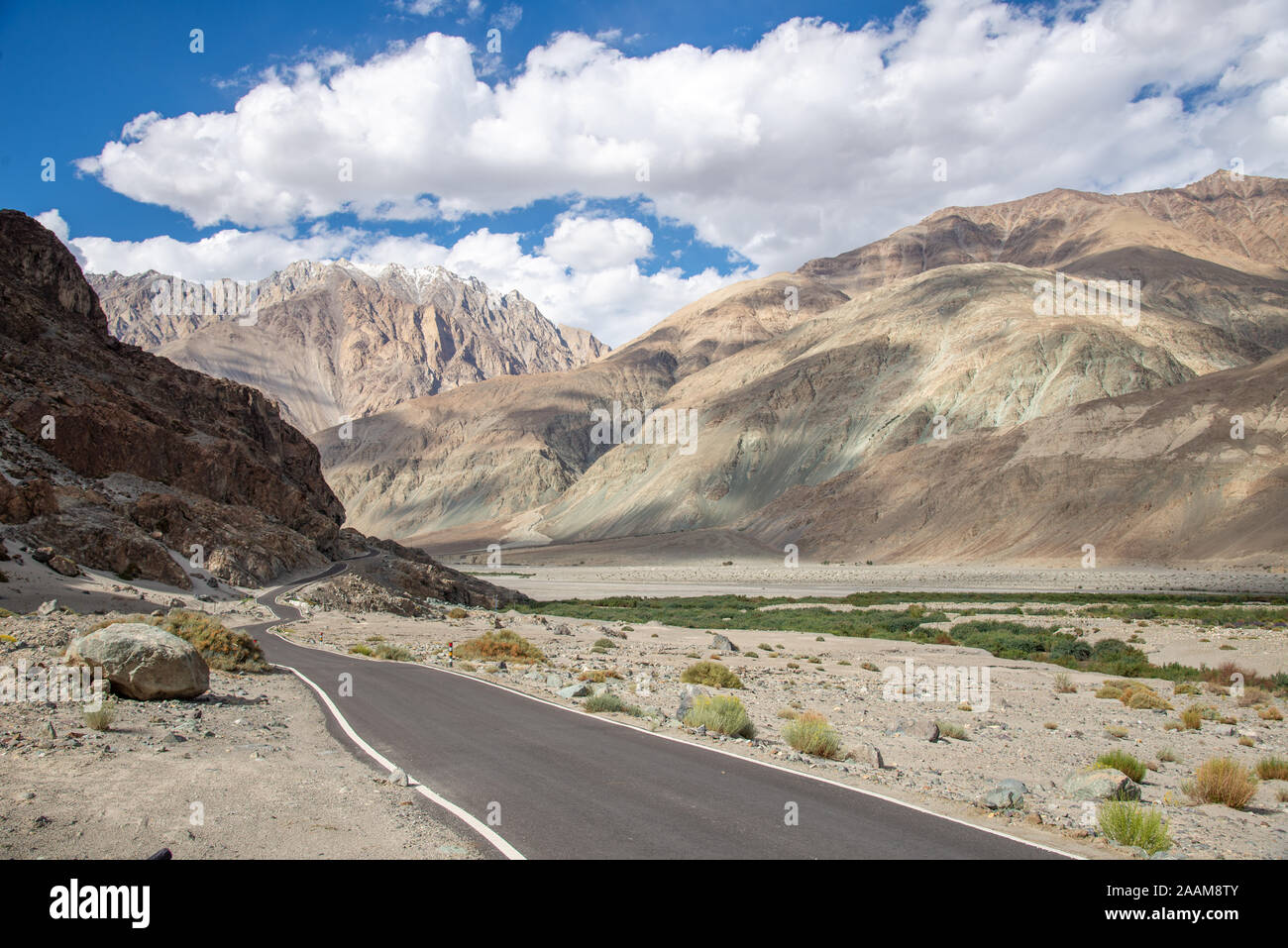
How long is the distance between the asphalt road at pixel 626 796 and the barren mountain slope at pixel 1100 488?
6406cm

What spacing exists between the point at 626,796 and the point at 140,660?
8421 millimetres

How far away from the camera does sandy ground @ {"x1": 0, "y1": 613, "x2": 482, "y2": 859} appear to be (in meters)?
6.35

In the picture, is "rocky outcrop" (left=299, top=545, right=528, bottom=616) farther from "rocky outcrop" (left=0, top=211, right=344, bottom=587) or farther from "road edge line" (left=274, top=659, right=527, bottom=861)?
"road edge line" (left=274, top=659, right=527, bottom=861)

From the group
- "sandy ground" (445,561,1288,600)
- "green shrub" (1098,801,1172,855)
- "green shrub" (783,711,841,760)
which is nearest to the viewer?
"green shrub" (1098,801,1172,855)

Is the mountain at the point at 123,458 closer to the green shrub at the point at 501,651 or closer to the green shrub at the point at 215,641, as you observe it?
the green shrub at the point at 215,641

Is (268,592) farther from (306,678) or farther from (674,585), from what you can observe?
(674,585)

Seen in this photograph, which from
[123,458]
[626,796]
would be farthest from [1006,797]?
[123,458]

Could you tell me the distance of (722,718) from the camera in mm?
12547

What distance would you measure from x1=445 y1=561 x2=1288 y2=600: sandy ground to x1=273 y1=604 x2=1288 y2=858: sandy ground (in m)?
23.7

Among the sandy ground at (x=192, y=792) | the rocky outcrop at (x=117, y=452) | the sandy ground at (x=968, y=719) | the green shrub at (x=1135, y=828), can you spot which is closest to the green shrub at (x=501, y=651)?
the sandy ground at (x=968, y=719)

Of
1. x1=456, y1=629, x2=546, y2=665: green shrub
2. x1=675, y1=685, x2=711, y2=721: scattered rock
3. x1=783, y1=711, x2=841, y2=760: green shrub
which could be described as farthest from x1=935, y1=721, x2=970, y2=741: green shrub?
x1=456, y1=629, x2=546, y2=665: green shrub

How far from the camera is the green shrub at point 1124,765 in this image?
10.6 metres

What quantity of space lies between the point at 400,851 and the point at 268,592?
41.6 meters
